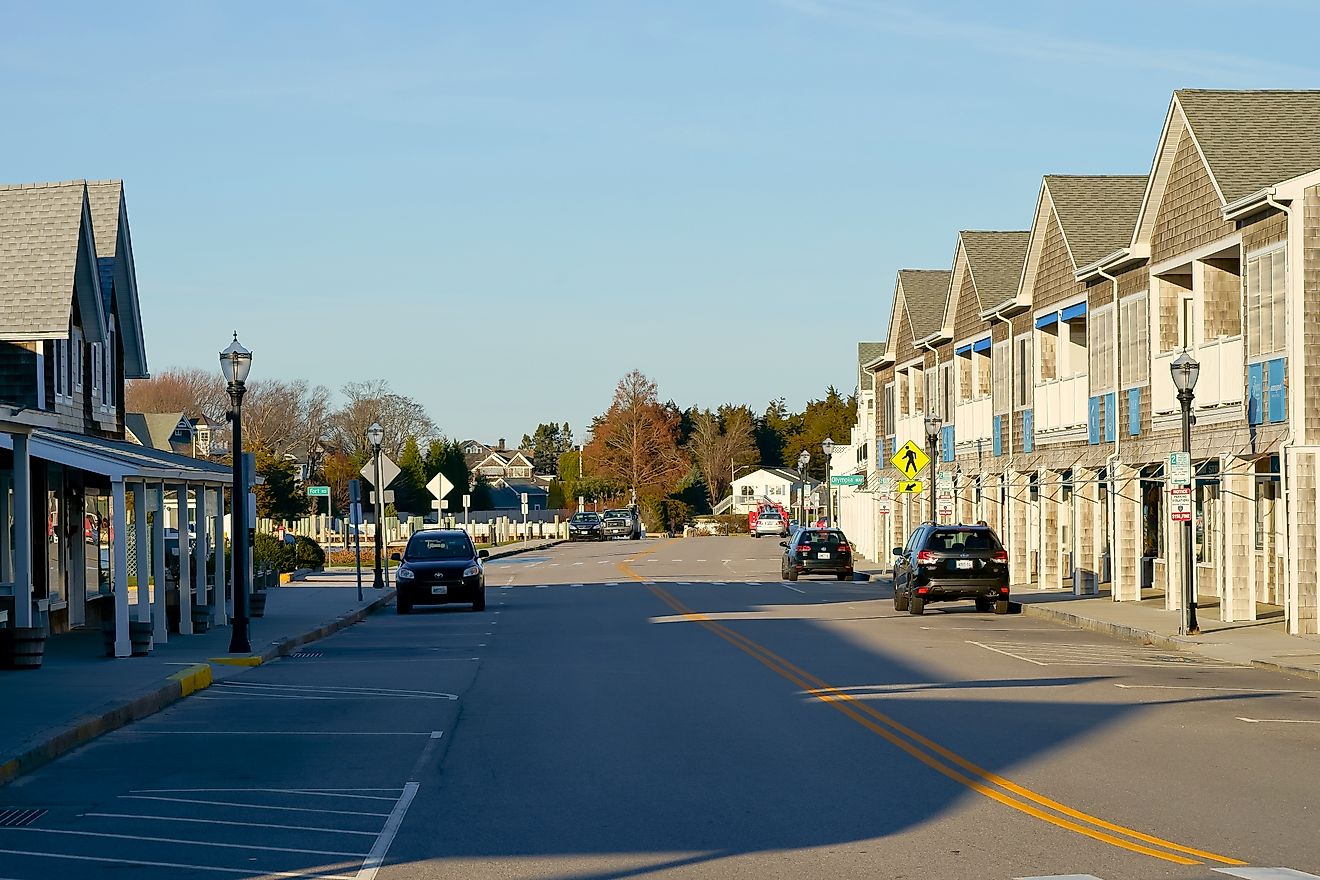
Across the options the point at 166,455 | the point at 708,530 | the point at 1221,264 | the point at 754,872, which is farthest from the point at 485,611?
the point at 708,530

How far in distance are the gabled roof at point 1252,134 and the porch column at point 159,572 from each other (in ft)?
57.6

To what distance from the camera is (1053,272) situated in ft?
127

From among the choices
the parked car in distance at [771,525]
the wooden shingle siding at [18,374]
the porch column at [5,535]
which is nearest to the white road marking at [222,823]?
the porch column at [5,535]

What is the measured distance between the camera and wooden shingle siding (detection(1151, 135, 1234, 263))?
27875 millimetres

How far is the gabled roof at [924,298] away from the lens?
55375 millimetres

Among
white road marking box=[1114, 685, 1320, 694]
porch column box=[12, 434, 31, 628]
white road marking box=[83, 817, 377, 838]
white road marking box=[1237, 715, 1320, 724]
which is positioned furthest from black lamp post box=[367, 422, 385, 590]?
white road marking box=[83, 817, 377, 838]

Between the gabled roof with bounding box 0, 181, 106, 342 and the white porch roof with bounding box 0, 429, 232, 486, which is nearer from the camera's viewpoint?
the white porch roof with bounding box 0, 429, 232, 486

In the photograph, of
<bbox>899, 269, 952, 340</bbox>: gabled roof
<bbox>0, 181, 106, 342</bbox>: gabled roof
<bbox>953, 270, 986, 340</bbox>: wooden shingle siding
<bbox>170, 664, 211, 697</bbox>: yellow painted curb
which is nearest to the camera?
<bbox>170, 664, 211, 697</bbox>: yellow painted curb

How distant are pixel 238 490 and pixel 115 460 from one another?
2686 mm

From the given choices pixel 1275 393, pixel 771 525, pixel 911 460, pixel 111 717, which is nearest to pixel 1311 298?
pixel 1275 393

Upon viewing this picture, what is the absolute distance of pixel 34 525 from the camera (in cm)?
2550

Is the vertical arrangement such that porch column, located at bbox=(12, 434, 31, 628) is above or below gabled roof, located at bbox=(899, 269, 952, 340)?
below

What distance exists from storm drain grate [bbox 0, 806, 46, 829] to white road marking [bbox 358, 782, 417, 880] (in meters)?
2.30

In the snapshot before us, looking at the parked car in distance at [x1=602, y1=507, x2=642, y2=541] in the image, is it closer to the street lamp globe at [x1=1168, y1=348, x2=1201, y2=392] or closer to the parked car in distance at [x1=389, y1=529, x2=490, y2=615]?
the parked car in distance at [x1=389, y1=529, x2=490, y2=615]
